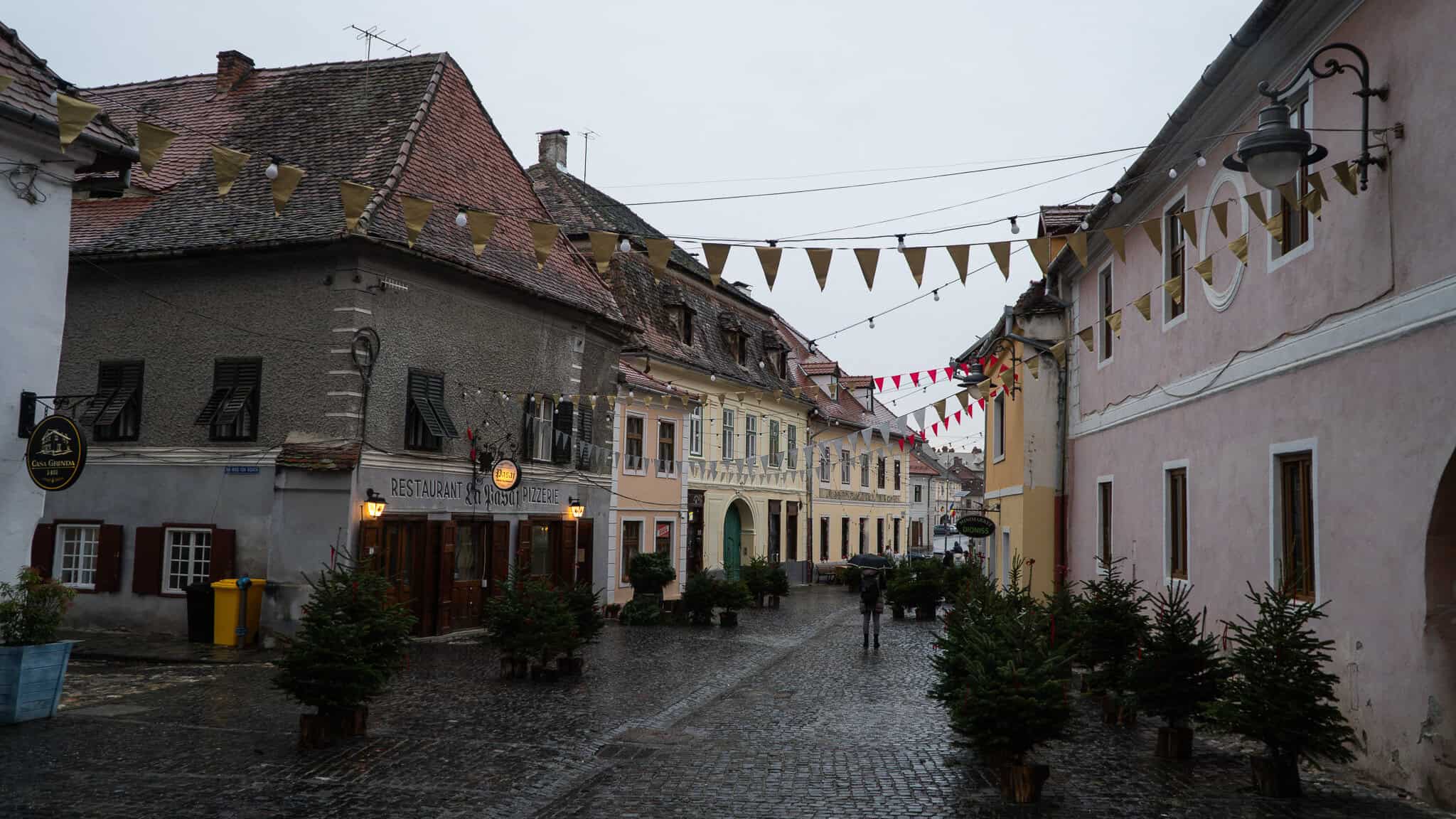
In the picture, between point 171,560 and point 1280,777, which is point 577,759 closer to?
point 1280,777

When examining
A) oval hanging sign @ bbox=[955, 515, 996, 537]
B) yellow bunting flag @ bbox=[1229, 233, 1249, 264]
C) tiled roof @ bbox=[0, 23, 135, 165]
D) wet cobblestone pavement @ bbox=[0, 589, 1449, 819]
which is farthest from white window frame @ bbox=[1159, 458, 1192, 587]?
tiled roof @ bbox=[0, 23, 135, 165]

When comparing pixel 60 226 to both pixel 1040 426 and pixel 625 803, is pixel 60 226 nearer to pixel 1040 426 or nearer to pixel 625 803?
pixel 625 803

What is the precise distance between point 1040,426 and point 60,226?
49.7ft

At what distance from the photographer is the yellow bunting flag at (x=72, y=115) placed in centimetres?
825

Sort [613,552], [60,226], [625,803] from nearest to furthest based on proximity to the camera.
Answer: [625,803]
[60,226]
[613,552]

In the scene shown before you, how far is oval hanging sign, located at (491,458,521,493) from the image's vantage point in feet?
71.0

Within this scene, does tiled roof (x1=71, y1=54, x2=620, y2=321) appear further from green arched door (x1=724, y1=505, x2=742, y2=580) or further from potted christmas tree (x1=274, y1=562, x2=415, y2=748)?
green arched door (x1=724, y1=505, x2=742, y2=580)

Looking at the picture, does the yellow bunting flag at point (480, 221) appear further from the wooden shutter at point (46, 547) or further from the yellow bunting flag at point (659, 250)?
the wooden shutter at point (46, 547)

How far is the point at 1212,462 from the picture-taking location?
12273 millimetres

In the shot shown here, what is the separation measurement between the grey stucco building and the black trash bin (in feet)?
1.64

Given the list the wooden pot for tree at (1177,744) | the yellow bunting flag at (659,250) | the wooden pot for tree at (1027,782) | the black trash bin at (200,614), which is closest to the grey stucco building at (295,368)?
the black trash bin at (200,614)

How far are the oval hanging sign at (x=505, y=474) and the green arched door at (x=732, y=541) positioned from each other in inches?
666

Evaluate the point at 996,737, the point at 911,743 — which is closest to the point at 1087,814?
the point at 996,737

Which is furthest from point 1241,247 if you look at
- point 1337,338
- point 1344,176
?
point 1344,176
